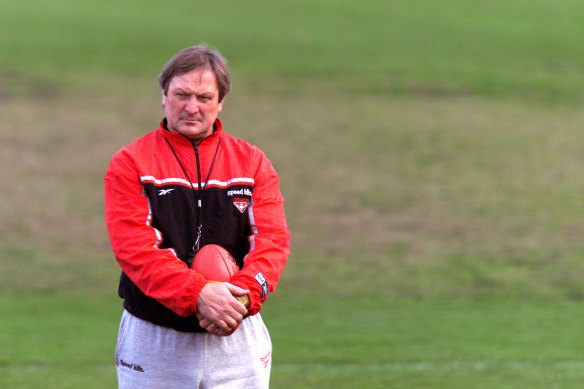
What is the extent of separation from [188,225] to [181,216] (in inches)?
1.9

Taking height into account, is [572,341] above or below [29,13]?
below

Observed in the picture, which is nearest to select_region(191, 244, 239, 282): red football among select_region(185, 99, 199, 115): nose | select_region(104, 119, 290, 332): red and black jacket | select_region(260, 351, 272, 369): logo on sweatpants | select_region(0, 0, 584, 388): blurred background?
select_region(104, 119, 290, 332): red and black jacket

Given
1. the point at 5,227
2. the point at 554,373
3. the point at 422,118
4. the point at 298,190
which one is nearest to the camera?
the point at 554,373

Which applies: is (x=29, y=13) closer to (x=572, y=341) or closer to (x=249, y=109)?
(x=249, y=109)

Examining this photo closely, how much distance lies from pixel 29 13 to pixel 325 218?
19631 mm

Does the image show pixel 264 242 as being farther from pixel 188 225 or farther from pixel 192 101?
pixel 192 101

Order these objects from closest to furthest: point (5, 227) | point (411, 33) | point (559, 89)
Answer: point (5, 227)
point (559, 89)
point (411, 33)

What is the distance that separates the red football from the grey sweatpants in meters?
0.28

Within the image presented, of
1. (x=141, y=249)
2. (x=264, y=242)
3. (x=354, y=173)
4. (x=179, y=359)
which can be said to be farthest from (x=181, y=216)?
(x=354, y=173)

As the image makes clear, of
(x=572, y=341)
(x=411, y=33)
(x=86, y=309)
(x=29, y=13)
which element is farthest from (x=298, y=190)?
(x=29, y=13)

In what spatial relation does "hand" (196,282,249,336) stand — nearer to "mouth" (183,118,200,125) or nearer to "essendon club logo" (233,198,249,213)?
"essendon club logo" (233,198,249,213)

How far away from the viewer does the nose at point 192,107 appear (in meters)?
3.70

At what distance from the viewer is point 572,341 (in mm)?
8133

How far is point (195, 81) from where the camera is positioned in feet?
12.2
